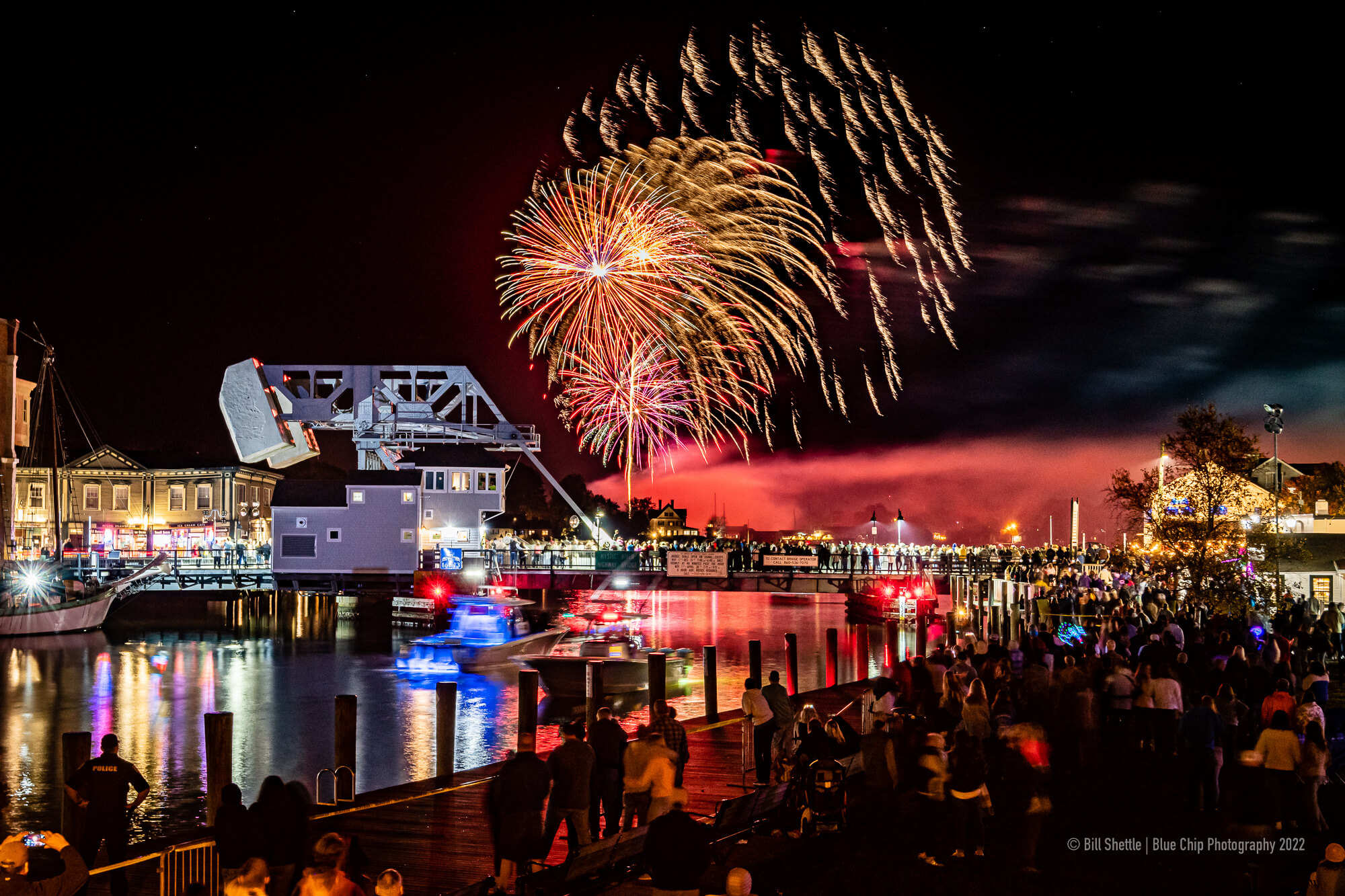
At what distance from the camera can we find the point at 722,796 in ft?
49.4

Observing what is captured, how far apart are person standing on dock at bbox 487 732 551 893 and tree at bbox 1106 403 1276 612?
29.3 meters

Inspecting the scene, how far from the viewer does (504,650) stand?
144 ft

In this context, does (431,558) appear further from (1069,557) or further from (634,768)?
(634,768)

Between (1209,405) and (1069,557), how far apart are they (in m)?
36.8

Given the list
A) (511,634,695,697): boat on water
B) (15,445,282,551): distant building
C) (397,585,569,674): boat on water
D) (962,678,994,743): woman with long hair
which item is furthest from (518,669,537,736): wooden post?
(15,445,282,551): distant building

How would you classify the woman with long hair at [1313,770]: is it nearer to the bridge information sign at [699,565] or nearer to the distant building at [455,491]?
the bridge information sign at [699,565]

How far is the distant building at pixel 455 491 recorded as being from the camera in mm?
63656

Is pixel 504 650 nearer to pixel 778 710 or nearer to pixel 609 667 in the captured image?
pixel 609 667

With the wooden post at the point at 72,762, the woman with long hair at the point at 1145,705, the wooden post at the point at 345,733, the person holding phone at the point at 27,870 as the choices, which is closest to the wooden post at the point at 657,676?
the wooden post at the point at 345,733

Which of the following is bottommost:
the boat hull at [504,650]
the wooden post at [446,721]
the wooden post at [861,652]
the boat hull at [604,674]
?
the wooden post at [861,652]

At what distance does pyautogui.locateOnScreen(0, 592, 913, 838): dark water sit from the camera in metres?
24.2

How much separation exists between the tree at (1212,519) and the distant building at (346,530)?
40.7 m

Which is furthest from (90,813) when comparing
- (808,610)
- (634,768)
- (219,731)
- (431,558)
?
(808,610)

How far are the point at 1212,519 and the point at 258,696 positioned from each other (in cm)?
3107
